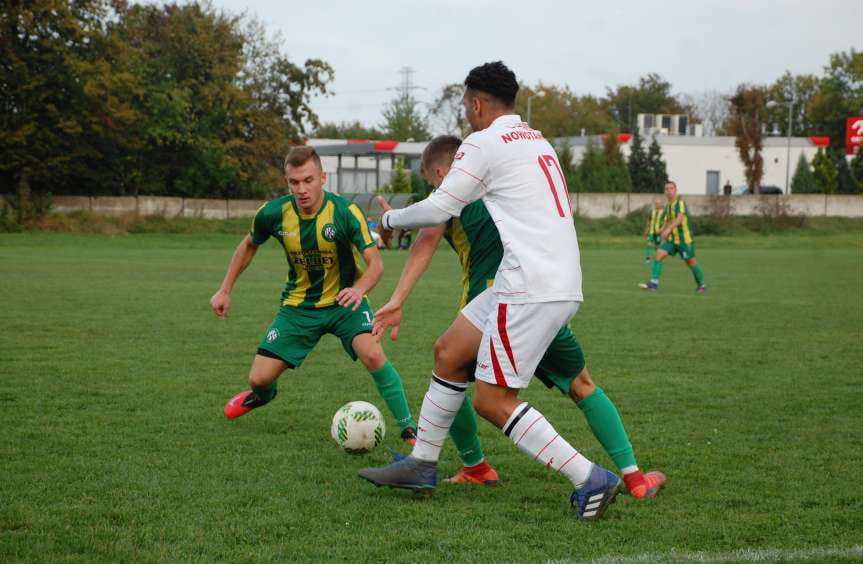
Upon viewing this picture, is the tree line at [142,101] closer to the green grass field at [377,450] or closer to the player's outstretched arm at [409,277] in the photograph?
the green grass field at [377,450]

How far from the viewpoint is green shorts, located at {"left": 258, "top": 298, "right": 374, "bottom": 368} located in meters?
6.21

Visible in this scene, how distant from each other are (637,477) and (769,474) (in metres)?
0.90

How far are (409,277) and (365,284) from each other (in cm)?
110

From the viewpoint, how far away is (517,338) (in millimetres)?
4230

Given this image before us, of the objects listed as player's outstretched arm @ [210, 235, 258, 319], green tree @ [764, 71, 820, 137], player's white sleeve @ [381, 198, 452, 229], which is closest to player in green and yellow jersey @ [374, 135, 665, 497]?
player's white sleeve @ [381, 198, 452, 229]

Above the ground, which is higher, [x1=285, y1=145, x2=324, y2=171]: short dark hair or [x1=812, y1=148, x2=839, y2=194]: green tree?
[x1=812, y1=148, x2=839, y2=194]: green tree

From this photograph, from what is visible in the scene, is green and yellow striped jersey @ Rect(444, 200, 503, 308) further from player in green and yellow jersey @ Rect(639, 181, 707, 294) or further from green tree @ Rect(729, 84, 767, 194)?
green tree @ Rect(729, 84, 767, 194)

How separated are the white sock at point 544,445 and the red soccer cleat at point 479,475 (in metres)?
0.75

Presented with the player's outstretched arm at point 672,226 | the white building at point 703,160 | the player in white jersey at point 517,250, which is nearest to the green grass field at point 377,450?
the player in white jersey at point 517,250

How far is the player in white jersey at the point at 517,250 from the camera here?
13.9 feet

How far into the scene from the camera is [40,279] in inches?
706

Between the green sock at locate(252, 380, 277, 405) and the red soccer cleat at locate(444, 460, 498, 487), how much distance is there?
1.66m

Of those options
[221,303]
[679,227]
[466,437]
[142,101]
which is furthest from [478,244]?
[142,101]

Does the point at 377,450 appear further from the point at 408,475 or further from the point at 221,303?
the point at 221,303
